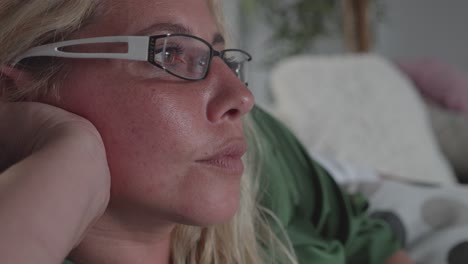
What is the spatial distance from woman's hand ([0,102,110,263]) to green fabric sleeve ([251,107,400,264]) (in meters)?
0.53

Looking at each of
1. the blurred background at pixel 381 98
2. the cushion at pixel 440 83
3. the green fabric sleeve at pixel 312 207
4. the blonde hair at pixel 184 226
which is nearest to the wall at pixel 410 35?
the blurred background at pixel 381 98

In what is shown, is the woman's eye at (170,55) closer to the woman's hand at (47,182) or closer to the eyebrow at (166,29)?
the eyebrow at (166,29)

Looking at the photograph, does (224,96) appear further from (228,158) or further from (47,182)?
(47,182)

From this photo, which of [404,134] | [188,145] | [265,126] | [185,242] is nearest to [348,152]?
[404,134]

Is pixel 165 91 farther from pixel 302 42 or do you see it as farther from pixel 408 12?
pixel 408 12

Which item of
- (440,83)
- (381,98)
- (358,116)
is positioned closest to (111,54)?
(358,116)

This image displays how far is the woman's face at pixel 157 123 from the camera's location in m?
0.76

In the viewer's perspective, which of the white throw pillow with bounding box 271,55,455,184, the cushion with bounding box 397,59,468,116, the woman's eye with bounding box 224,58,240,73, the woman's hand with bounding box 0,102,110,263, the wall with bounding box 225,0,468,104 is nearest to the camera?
the woman's hand with bounding box 0,102,110,263

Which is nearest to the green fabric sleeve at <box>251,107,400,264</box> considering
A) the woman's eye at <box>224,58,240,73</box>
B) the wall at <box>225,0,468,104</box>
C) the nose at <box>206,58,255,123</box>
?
the woman's eye at <box>224,58,240,73</box>

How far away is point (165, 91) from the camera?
773 mm

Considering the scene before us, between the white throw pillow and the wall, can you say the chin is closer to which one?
the white throw pillow

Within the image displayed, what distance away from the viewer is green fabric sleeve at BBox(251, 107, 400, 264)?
1.15 metres

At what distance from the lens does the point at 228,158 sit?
2.65 ft

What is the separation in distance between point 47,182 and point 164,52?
0.30 metres
